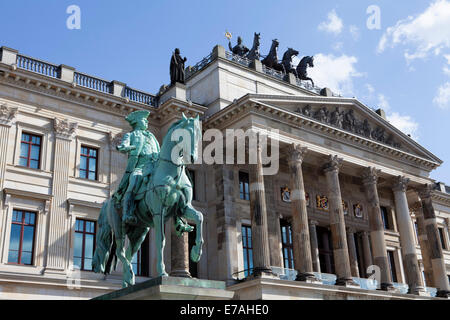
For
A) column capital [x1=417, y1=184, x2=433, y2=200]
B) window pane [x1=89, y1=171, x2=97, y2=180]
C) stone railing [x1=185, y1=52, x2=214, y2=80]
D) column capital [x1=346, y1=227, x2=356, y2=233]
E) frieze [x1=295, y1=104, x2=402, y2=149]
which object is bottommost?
column capital [x1=346, y1=227, x2=356, y2=233]

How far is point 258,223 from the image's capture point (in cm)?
2805

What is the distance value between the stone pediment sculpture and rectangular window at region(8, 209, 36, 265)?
13933 millimetres

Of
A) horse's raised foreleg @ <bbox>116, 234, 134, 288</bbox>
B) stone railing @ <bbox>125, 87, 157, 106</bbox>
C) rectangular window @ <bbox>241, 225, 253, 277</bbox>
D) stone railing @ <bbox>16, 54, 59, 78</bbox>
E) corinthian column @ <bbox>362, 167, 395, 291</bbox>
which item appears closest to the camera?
horse's raised foreleg @ <bbox>116, 234, 134, 288</bbox>

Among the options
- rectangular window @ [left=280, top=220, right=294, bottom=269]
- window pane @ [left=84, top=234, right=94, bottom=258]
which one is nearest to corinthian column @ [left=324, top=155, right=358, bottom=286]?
rectangular window @ [left=280, top=220, right=294, bottom=269]

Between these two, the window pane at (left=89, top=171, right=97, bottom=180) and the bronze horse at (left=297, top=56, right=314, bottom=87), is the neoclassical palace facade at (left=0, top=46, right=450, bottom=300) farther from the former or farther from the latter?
the bronze horse at (left=297, top=56, right=314, bottom=87)

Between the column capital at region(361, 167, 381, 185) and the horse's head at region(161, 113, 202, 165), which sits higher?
the column capital at region(361, 167, 381, 185)

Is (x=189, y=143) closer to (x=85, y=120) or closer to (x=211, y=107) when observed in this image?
(x=85, y=120)

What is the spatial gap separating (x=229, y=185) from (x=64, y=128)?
982 centimetres

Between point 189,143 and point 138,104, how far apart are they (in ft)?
63.3

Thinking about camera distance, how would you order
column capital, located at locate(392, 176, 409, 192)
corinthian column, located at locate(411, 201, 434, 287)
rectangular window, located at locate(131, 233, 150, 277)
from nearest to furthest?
rectangular window, located at locate(131, 233, 150, 277)
column capital, located at locate(392, 176, 409, 192)
corinthian column, located at locate(411, 201, 434, 287)

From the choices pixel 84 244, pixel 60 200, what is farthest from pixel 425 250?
pixel 60 200

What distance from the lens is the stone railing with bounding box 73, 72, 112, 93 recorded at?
2909 cm

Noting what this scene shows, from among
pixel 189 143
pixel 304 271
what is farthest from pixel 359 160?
pixel 189 143

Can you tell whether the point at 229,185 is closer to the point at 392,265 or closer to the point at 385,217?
the point at 385,217
